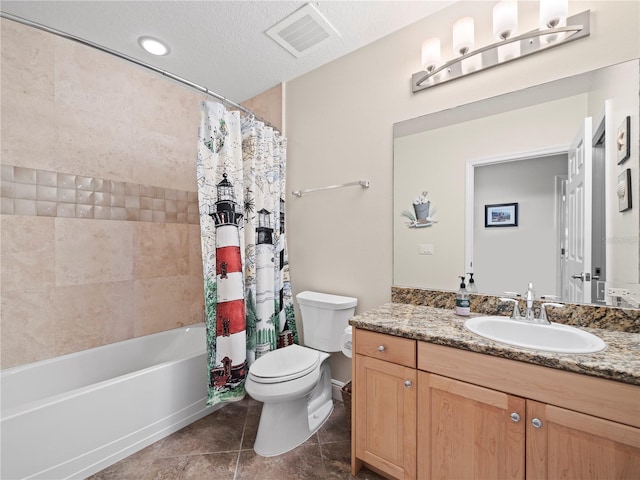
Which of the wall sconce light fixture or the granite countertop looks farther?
the wall sconce light fixture

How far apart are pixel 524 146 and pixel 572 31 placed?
503 millimetres

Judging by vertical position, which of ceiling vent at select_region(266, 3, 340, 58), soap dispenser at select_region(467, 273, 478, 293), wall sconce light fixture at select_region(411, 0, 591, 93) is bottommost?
soap dispenser at select_region(467, 273, 478, 293)

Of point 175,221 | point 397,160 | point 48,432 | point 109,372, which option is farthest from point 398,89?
point 109,372

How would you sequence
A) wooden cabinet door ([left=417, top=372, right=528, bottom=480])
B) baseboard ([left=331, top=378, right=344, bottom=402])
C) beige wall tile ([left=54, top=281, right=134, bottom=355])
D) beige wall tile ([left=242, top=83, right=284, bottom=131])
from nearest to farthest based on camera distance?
wooden cabinet door ([left=417, top=372, right=528, bottom=480])
beige wall tile ([left=54, top=281, right=134, bottom=355])
baseboard ([left=331, top=378, right=344, bottom=402])
beige wall tile ([left=242, top=83, right=284, bottom=131])

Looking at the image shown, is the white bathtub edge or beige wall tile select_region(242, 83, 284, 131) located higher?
beige wall tile select_region(242, 83, 284, 131)

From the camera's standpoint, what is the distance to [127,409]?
1.59 metres

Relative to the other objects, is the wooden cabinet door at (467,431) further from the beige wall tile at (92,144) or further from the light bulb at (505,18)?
the beige wall tile at (92,144)

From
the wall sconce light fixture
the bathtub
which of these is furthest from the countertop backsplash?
the bathtub

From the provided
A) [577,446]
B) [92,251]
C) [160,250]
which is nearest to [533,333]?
[577,446]

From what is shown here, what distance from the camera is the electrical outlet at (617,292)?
121 centimetres

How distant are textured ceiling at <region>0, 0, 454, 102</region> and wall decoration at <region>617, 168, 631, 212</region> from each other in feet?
4.13

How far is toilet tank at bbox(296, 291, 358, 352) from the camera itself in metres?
1.94

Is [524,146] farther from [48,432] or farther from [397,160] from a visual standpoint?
[48,432]

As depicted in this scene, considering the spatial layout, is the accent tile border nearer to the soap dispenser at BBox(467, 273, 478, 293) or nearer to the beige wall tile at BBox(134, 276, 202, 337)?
the beige wall tile at BBox(134, 276, 202, 337)
